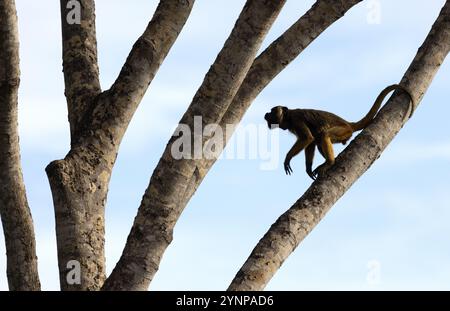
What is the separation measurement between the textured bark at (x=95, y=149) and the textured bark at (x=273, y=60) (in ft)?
2.25

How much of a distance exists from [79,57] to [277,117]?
3.72m

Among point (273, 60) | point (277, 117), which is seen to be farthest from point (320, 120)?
point (273, 60)

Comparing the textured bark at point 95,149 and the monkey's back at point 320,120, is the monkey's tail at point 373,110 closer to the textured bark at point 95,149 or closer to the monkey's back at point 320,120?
the monkey's back at point 320,120

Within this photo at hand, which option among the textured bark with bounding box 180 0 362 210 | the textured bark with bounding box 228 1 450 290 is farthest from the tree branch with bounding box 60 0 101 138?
the textured bark with bounding box 228 1 450 290

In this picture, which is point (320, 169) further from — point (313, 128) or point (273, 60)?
point (273, 60)

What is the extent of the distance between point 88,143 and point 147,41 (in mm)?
927

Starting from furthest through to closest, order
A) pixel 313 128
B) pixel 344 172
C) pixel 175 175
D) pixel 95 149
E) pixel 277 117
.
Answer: pixel 277 117 < pixel 313 128 < pixel 95 149 < pixel 344 172 < pixel 175 175

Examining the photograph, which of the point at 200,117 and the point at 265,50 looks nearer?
the point at 200,117

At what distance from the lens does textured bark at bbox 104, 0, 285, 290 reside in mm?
5504

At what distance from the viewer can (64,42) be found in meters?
7.12

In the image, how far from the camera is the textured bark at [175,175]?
5.50 metres

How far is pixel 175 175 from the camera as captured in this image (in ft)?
18.3
